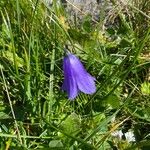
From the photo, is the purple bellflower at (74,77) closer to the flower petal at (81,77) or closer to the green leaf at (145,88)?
the flower petal at (81,77)

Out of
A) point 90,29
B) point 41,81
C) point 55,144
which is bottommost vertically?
point 55,144

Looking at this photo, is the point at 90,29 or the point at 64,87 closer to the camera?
the point at 64,87

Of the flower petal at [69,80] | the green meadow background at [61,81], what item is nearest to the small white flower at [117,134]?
the green meadow background at [61,81]

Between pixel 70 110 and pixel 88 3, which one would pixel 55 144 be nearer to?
pixel 70 110

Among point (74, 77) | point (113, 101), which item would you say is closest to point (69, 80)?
point (74, 77)

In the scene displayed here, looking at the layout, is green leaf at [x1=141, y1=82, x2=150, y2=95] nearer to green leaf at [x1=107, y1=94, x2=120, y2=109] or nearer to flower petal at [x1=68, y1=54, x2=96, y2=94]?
green leaf at [x1=107, y1=94, x2=120, y2=109]

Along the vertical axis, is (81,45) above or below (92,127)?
above

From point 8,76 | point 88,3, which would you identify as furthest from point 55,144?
point 88,3

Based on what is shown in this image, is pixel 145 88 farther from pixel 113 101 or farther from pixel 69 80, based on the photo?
pixel 69 80
